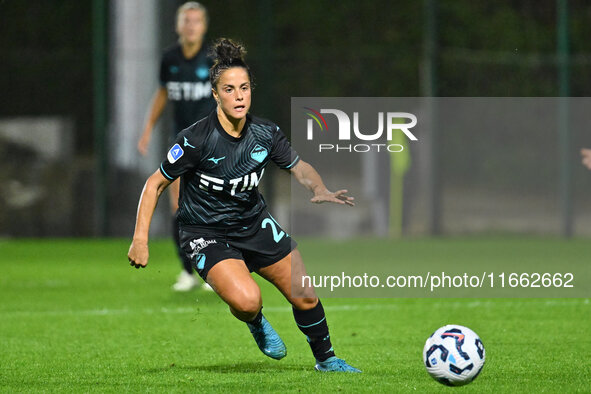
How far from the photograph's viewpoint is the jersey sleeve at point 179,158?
5668 mm

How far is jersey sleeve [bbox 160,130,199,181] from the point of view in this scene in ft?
18.6

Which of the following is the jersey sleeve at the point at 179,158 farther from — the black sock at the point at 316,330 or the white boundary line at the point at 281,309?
the white boundary line at the point at 281,309

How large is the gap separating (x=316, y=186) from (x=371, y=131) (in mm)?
10998

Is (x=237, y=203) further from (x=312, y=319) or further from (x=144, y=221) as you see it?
(x=312, y=319)

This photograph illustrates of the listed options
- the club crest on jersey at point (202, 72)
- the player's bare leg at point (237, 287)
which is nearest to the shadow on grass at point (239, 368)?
the player's bare leg at point (237, 287)

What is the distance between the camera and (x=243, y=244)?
Answer: 594cm

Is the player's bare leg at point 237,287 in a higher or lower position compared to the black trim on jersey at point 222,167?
lower

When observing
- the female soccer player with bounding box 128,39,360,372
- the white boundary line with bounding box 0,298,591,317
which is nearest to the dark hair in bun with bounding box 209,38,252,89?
the female soccer player with bounding box 128,39,360,372

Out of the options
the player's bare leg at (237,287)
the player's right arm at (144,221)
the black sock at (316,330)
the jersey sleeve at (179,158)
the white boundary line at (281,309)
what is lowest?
the white boundary line at (281,309)

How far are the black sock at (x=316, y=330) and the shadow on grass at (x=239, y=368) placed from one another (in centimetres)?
19

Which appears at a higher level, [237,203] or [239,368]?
[237,203]

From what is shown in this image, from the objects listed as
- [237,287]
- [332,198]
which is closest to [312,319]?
[237,287]

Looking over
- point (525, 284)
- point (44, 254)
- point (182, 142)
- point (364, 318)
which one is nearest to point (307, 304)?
point (182, 142)

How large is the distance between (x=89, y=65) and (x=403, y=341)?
36.8 ft
